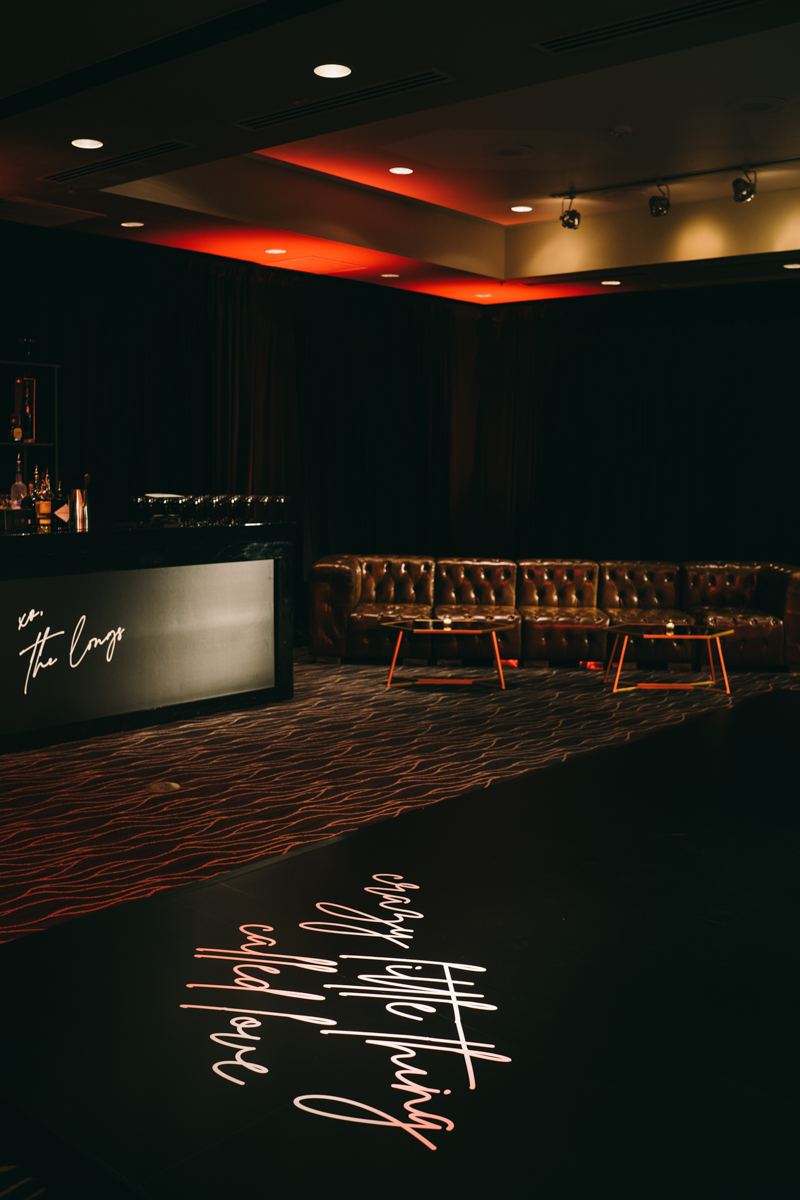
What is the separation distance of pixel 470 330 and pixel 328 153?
11.7 ft

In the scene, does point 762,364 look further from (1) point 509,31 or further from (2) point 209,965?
(2) point 209,965

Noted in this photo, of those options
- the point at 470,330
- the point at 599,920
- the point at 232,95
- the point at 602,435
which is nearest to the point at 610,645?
the point at 602,435

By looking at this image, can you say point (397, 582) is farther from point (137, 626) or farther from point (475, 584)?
point (137, 626)

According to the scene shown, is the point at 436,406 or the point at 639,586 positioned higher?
the point at 436,406

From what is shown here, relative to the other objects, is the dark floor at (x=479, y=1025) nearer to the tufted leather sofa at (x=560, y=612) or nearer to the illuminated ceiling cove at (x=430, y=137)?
the illuminated ceiling cove at (x=430, y=137)

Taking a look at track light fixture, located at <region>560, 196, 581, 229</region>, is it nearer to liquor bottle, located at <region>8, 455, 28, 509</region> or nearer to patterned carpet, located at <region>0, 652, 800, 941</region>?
patterned carpet, located at <region>0, 652, 800, 941</region>

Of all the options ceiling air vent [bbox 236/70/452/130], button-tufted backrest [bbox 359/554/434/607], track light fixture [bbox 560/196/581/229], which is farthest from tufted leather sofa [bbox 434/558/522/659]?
ceiling air vent [bbox 236/70/452/130]

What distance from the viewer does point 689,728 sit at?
3.89 meters

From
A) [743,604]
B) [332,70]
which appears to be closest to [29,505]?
[332,70]

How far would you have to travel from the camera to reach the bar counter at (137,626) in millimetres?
5176

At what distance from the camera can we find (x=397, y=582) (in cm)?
834

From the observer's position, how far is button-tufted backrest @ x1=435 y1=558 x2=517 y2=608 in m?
8.36

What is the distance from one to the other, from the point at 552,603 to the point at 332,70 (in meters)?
5.08

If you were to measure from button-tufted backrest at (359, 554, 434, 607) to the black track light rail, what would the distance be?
3014 millimetres
